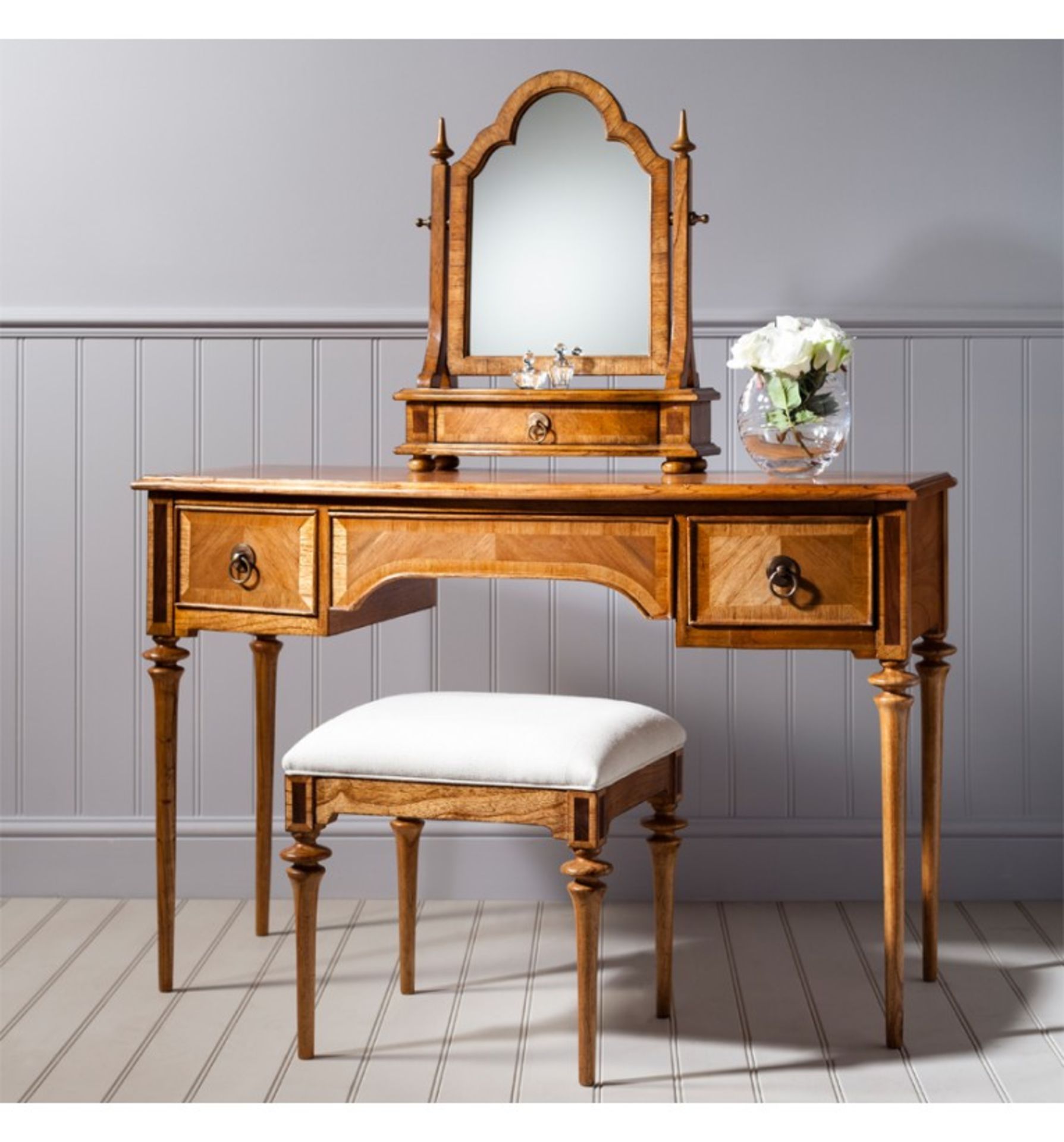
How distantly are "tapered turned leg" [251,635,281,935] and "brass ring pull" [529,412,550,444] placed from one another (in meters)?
0.64

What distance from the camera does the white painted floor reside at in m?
2.13

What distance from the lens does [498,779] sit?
2105 mm

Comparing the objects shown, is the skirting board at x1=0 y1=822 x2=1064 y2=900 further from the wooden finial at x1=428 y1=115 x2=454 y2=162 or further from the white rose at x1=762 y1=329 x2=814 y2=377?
the wooden finial at x1=428 y1=115 x2=454 y2=162

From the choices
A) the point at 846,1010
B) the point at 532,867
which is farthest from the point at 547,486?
the point at 532,867

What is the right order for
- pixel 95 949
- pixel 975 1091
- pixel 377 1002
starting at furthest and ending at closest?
pixel 95 949, pixel 377 1002, pixel 975 1091

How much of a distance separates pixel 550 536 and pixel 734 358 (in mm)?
410

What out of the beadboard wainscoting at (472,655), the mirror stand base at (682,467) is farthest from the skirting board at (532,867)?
the mirror stand base at (682,467)

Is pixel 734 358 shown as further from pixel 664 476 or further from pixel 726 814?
pixel 726 814

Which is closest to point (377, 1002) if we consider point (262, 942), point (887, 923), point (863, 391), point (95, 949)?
point (262, 942)

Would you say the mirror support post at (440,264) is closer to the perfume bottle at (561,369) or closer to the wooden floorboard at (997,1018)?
the perfume bottle at (561,369)

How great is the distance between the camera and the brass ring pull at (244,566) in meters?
2.31

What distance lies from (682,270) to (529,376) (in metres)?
0.29

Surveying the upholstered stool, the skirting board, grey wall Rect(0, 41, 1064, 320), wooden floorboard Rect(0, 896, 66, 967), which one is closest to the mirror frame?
grey wall Rect(0, 41, 1064, 320)

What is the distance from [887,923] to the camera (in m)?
2.21
